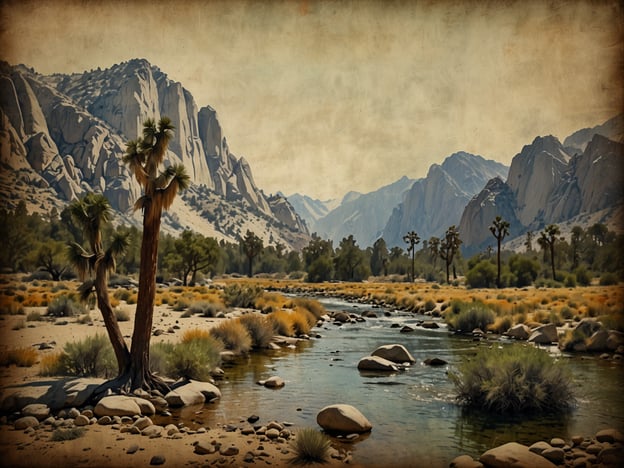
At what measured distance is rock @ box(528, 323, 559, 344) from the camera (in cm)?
2661

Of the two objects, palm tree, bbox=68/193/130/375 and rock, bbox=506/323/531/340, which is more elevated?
palm tree, bbox=68/193/130/375

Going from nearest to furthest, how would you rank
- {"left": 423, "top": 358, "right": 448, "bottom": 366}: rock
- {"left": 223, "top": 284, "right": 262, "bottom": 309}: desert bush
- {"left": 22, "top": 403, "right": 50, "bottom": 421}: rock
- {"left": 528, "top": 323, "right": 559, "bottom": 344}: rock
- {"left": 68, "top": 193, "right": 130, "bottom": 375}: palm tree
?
{"left": 22, "top": 403, "right": 50, "bottom": 421}: rock
{"left": 68, "top": 193, "right": 130, "bottom": 375}: palm tree
{"left": 423, "top": 358, "right": 448, "bottom": 366}: rock
{"left": 528, "top": 323, "right": 559, "bottom": 344}: rock
{"left": 223, "top": 284, "right": 262, "bottom": 309}: desert bush

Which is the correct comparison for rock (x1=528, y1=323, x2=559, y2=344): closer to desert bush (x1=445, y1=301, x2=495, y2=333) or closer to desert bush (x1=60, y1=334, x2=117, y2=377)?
desert bush (x1=445, y1=301, x2=495, y2=333)

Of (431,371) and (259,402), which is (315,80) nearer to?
(259,402)

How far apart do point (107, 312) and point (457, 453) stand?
30.9 ft

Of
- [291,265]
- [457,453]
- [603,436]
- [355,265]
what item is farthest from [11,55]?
[291,265]

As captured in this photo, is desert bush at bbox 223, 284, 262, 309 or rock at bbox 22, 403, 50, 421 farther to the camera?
desert bush at bbox 223, 284, 262, 309

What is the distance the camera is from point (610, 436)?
34.9 ft

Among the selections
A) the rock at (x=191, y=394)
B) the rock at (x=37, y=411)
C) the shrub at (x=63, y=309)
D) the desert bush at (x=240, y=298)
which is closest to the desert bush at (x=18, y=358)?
the rock at (x=37, y=411)

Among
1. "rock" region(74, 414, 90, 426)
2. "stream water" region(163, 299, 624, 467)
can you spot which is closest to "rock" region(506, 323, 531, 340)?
"stream water" region(163, 299, 624, 467)

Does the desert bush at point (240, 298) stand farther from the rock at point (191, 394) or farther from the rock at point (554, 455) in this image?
the rock at point (554, 455)

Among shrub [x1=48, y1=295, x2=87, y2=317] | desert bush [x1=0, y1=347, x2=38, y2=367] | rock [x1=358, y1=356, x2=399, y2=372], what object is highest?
shrub [x1=48, y1=295, x2=87, y2=317]

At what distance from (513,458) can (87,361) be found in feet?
39.8

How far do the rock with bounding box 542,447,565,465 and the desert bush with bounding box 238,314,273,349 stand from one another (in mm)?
17605
